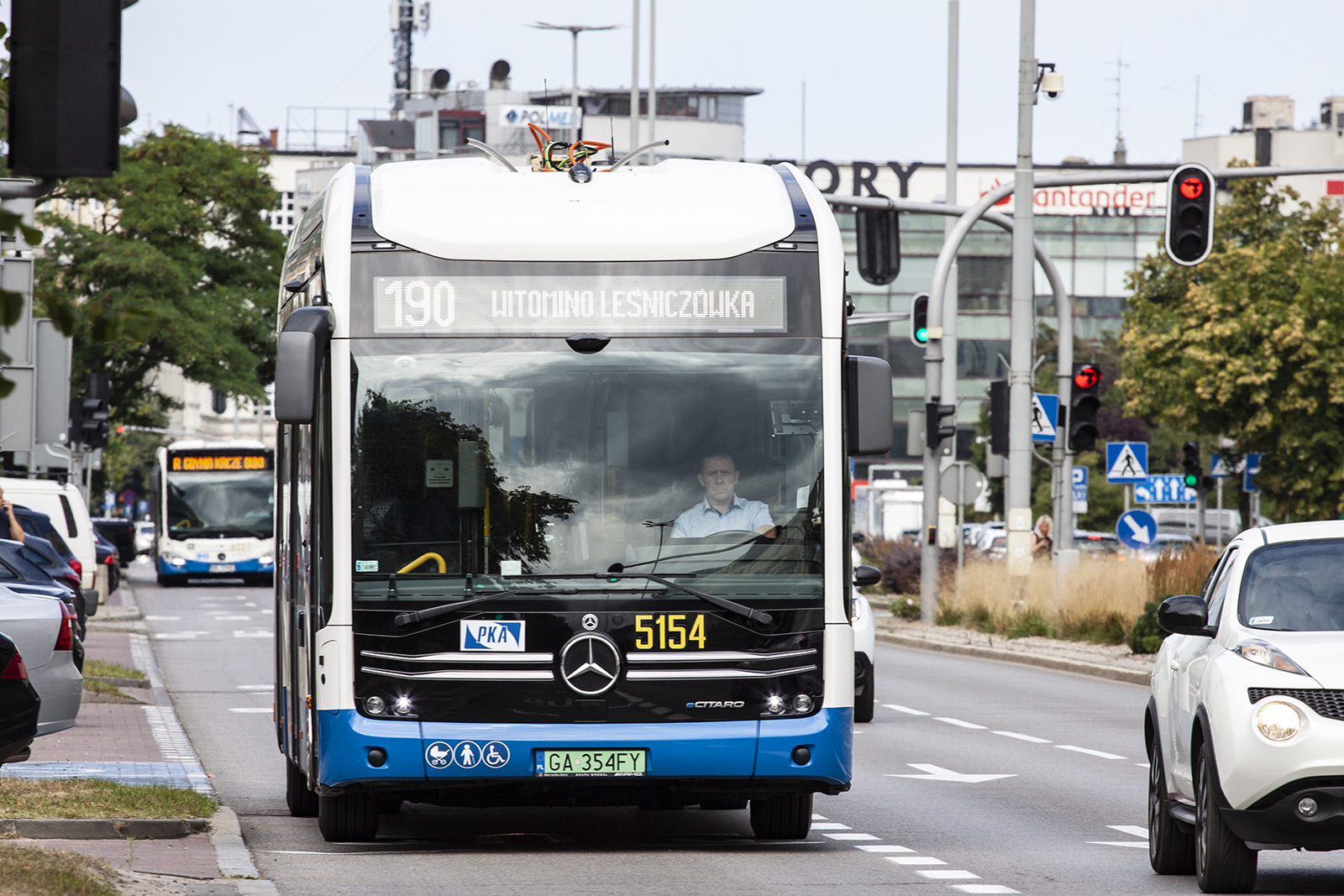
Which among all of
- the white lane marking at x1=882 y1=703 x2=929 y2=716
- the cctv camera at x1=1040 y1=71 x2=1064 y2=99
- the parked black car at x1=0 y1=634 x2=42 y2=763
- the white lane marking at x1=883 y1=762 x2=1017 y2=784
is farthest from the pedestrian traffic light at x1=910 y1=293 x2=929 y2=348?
the parked black car at x1=0 y1=634 x2=42 y2=763

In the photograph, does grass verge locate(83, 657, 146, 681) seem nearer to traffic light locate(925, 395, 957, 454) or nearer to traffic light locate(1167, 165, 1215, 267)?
traffic light locate(1167, 165, 1215, 267)

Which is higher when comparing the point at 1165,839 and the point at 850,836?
the point at 1165,839

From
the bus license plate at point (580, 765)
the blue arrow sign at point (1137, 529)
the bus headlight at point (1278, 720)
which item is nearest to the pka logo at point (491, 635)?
the bus license plate at point (580, 765)

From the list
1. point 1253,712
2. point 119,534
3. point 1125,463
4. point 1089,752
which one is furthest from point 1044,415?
point 119,534

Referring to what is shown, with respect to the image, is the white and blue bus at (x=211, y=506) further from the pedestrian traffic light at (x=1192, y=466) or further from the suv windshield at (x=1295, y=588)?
the suv windshield at (x=1295, y=588)

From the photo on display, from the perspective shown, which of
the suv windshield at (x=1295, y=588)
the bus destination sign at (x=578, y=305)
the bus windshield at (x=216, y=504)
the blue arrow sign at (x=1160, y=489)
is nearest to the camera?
the suv windshield at (x=1295, y=588)

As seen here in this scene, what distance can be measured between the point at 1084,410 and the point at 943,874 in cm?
1985

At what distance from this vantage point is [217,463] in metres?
54.2

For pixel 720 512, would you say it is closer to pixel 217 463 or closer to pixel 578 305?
pixel 578 305

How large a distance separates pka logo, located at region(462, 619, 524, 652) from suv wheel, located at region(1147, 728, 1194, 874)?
286 centimetres

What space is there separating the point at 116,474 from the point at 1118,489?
63.9m

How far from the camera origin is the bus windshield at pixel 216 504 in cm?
5375

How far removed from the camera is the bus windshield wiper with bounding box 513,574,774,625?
10352 millimetres

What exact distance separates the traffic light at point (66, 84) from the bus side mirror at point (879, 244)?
2189 cm
